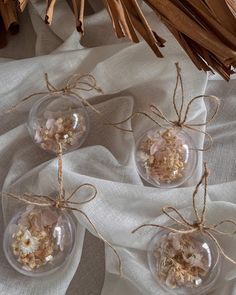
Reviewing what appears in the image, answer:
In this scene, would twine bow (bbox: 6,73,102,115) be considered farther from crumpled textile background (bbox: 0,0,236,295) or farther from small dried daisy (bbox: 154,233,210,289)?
small dried daisy (bbox: 154,233,210,289)

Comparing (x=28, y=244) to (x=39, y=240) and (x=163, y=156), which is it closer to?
(x=39, y=240)

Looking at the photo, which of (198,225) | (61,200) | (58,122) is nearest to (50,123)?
(58,122)

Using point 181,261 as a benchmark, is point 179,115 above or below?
above

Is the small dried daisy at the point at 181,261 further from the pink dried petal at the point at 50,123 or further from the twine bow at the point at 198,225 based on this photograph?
the pink dried petal at the point at 50,123

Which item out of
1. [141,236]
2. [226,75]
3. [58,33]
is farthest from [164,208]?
[58,33]

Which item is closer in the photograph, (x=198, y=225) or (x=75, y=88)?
(x=198, y=225)

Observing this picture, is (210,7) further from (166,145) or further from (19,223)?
(19,223)

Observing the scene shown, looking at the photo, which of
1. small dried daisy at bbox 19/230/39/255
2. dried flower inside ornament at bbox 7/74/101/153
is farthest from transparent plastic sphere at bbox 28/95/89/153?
small dried daisy at bbox 19/230/39/255

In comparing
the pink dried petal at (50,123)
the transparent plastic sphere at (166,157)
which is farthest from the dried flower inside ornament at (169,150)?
the pink dried petal at (50,123)
